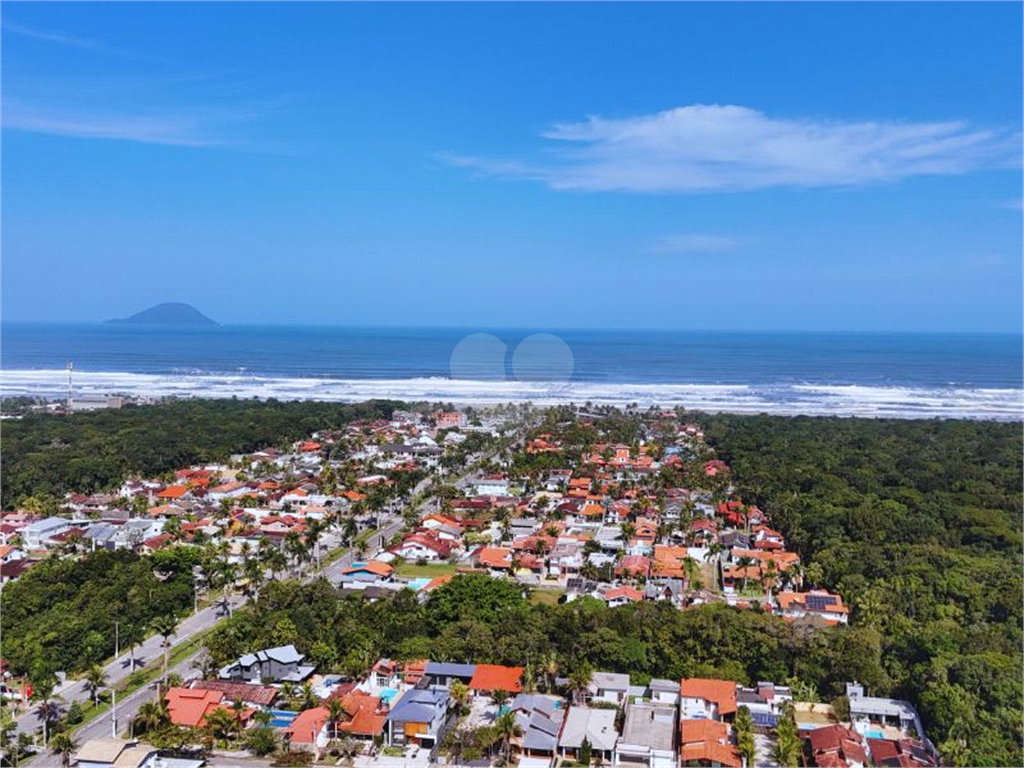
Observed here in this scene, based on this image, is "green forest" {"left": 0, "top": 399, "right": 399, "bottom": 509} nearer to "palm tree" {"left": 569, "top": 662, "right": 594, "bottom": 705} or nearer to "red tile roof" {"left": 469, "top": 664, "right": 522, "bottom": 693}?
"red tile roof" {"left": 469, "top": 664, "right": 522, "bottom": 693}

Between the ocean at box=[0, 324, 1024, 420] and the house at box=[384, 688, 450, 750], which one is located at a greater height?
the ocean at box=[0, 324, 1024, 420]

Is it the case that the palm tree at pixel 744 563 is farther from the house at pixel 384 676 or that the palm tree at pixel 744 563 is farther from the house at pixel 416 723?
the house at pixel 416 723

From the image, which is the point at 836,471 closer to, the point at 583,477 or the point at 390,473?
the point at 583,477

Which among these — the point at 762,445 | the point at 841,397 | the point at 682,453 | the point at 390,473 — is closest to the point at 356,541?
the point at 390,473

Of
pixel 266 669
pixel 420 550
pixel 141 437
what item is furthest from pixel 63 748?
pixel 141 437

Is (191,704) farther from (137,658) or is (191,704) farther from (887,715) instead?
(887,715)

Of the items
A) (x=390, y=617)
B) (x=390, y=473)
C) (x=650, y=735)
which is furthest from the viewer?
(x=390, y=473)

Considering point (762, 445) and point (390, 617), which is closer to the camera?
point (390, 617)

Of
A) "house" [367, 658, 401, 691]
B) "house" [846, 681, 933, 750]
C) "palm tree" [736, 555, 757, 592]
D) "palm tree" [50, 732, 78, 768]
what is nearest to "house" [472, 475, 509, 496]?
"palm tree" [736, 555, 757, 592]
